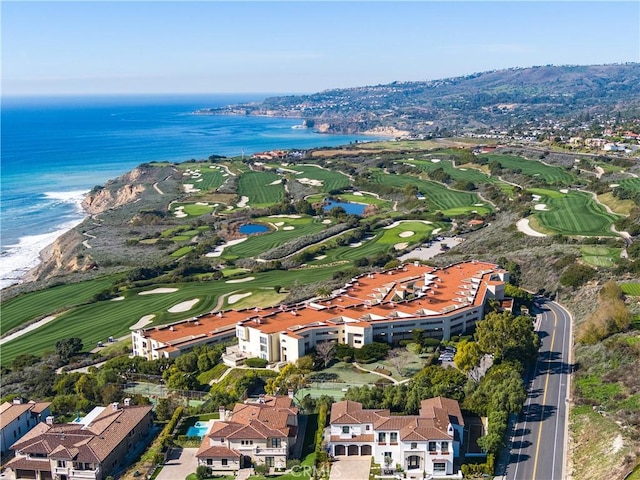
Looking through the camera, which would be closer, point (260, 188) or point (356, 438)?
point (356, 438)

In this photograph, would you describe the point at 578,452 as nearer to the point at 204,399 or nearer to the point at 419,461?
the point at 419,461

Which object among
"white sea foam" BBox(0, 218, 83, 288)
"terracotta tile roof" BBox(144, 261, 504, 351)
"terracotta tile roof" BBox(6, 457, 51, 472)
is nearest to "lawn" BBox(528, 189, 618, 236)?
"terracotta tile roof" BBox(144, 261, 504, 351)

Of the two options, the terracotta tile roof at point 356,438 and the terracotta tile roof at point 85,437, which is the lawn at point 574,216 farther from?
the terracotta tile roof at point 85,437

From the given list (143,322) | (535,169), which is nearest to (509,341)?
(143,322)

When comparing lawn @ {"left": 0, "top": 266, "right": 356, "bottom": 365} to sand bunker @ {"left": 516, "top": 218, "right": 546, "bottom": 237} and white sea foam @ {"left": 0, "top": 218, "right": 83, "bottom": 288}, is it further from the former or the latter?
sand bunker @ {"left": 516, "top": 218, "right": 546, "bottom": 237}

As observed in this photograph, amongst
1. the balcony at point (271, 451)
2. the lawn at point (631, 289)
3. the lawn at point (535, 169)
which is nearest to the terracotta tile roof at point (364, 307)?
the lawn at point (631, 289)

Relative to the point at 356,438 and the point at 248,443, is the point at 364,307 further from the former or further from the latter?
the point at 248,443

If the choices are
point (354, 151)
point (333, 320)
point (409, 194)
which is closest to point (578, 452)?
point (333, 320)
